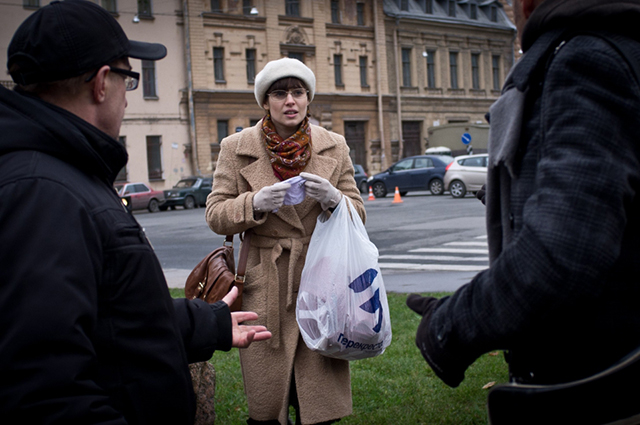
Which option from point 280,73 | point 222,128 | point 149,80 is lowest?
point 280,73

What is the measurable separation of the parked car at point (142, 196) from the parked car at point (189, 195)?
0.28 meters

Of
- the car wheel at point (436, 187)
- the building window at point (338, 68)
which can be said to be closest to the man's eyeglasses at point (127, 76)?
the car wheel at point (436, 187)

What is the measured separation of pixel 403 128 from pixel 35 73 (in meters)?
41.9

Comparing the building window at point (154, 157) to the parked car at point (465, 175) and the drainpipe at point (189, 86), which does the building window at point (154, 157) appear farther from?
the parked car at point (465, 175)

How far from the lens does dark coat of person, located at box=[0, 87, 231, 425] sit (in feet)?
4.53

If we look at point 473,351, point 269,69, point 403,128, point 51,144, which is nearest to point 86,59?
point 51,144

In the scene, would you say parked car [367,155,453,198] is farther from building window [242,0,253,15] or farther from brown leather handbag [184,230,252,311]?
brown leather handbag [184,230,252,311]

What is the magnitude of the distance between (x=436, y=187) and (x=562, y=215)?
25.2 metres

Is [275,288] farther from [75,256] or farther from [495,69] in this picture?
[495,69]

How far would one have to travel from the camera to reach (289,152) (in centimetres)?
334

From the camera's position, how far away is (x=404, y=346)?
5.70 metres

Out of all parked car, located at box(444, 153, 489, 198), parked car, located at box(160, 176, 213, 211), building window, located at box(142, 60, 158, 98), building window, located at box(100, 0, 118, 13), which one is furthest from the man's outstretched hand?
building window, located at box(100, 0, 118, 13)

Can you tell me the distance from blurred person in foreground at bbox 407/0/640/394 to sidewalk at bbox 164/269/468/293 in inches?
256

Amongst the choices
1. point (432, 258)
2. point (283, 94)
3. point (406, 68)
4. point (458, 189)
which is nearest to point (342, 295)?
point (283, 94)
